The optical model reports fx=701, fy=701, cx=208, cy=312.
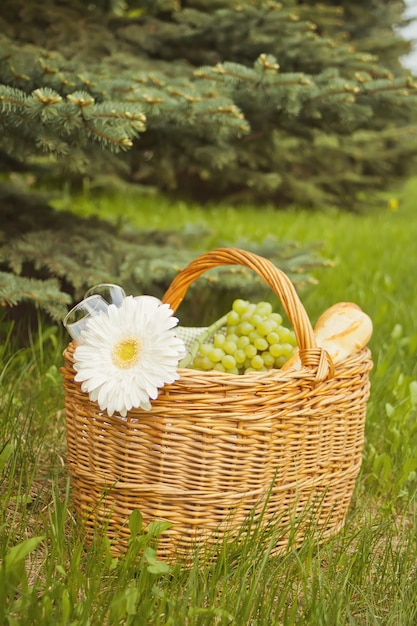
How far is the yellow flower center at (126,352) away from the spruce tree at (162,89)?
2.37 ft

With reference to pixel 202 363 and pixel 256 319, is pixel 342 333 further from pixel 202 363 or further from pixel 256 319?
pixel 202 363

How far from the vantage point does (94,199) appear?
5.91 meters

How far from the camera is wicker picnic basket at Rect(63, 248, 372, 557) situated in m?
1.53

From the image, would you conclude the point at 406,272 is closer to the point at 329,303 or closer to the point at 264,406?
the point at 329,303

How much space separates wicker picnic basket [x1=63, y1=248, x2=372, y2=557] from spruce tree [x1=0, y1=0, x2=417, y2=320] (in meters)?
0.77

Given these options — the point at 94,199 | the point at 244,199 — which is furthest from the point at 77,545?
the point at 244,199

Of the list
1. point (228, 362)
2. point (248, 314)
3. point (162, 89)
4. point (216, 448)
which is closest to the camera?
point (216, 448)

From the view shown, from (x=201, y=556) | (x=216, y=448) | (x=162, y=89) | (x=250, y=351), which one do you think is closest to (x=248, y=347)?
(x=250, y=351)

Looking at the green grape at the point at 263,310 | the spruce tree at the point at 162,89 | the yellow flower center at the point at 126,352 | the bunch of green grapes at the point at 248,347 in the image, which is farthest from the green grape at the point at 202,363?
the spruce tree at the point at 162,89

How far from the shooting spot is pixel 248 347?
1.88 meters

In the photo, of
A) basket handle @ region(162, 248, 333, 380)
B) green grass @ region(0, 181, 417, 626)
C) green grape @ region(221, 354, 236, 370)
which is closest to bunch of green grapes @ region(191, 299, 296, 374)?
green grape @ region(221, 354, 236, 370)

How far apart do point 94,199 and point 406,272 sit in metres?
2.80

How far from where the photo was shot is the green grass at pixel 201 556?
4.38 ft

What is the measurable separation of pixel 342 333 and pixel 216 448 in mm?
596
